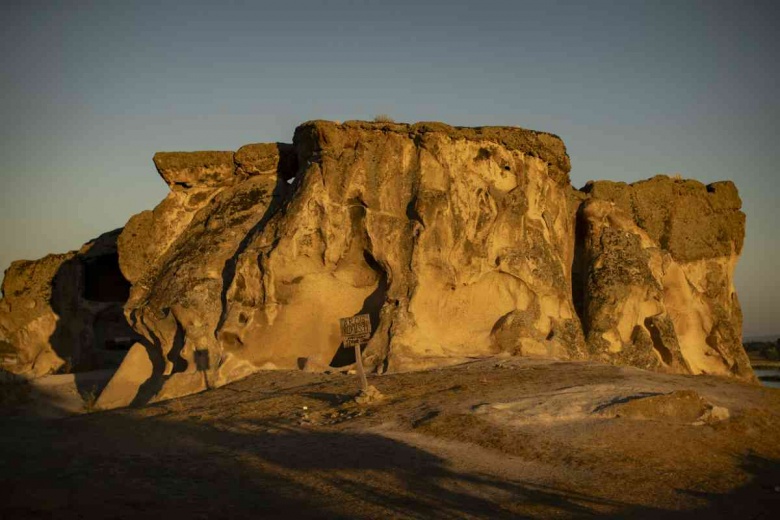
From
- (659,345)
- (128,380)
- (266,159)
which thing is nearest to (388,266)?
(266,159)

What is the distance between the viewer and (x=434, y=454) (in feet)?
28.0

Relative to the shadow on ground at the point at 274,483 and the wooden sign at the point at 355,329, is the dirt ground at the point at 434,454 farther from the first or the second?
the wooden sign at the point at 355,329

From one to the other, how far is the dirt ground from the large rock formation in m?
2.90

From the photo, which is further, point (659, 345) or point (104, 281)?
point (104, 281)

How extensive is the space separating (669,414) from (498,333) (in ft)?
20.5

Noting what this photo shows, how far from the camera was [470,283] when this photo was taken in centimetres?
1562

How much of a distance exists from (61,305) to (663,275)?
1846 cm

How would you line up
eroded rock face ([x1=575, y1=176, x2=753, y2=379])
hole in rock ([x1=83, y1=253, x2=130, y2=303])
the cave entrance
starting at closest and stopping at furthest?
1. the cave entrance
2. eroded rock face ([x1=575, y1=176, x2=753, y2=379])
3. hole in rock ([x1=83, y1=253, x2=130, y2=303])

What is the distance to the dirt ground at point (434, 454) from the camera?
22.3 ft

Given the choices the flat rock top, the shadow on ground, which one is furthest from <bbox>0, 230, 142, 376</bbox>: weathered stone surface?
the shadow on ground

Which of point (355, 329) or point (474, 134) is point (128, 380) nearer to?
point (355, 329)

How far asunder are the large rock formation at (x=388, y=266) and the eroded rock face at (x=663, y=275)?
55 millimetres

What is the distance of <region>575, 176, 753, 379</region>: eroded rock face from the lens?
16844 mm

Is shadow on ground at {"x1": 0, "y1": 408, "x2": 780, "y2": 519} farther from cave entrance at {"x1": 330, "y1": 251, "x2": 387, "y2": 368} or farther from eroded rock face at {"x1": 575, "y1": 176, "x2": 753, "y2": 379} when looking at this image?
eroded rock face at {"x1": 575, "y1": 176, "x2": 753, "y2": 379}
